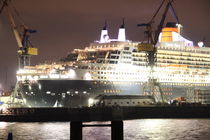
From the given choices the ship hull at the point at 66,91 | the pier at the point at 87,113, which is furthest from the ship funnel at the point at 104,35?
the pier at the point at 87,113

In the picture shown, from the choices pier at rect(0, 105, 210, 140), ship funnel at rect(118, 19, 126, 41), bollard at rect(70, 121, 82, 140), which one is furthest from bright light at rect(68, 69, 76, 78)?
bollard at rect(70, 121, 82, 140)

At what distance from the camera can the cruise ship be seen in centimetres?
6575

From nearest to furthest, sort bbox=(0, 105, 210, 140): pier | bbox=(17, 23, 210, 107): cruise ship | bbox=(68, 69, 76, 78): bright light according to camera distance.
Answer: bbox=(0, 105, 210, 140): pier → bbox=(17, 23, 210, 107): cruise ship → bbox=(68, 69, 76, 78): bright light

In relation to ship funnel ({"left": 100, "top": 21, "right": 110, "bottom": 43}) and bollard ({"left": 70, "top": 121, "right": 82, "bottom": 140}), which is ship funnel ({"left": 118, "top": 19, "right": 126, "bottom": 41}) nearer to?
ship funnel ({"left": 100, "top": 21, "right": 110, "bottom": 43})

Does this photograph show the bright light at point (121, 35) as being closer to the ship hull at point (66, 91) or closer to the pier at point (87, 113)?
the ship hull at point (66, 91)

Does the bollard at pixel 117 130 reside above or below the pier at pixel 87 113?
below

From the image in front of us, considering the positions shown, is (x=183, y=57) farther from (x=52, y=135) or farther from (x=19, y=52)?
(x=52, y=135)

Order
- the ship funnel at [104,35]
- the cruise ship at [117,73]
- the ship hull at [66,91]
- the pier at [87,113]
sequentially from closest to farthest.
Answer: the pier at [87,113], the ship hull at [66,91], the cruise ship at [117,73], the ship funnel at [104,35]

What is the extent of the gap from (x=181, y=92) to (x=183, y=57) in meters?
6.69

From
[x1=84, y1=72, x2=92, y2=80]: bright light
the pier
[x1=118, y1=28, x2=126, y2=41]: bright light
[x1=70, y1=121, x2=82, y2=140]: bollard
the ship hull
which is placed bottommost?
[x1=70, y1=121, x2=82, y2=140]: bollard

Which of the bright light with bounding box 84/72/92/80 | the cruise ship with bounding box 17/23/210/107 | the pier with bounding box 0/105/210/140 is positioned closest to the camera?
the pier with bounding box 0/105/210/140

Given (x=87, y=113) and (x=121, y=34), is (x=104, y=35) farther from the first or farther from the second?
(x=87, y=113)

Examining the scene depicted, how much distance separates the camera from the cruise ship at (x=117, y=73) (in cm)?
6575

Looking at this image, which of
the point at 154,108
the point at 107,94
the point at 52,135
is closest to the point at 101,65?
the point at 107,94
